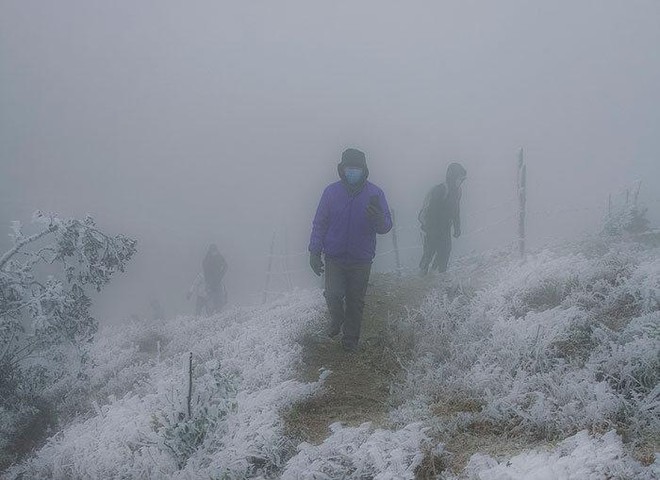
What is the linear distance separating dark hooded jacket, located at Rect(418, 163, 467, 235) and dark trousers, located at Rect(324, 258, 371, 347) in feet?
14.8

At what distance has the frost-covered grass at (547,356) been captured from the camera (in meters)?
3.55

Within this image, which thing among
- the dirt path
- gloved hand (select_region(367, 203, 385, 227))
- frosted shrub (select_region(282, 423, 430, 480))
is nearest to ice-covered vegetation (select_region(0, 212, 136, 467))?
the dirt path

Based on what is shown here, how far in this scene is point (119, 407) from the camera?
5.14 m

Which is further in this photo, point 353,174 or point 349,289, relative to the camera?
point 349,289

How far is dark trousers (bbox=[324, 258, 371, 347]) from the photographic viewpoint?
21.3ft

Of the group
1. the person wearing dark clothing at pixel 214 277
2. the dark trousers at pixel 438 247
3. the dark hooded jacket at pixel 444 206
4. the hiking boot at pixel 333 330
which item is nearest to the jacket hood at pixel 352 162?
the hiking boot at pixel 333 330

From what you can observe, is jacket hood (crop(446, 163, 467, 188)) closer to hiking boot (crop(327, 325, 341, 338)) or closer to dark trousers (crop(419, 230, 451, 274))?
dark trousers (crop(419, 230, 451, 274))

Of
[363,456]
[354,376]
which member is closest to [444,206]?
[354,376]

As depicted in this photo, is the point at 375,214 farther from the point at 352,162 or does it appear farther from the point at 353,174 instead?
the point at 352,162

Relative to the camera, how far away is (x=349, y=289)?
660 cm

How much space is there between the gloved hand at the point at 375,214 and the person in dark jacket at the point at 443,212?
A: 4.57 m

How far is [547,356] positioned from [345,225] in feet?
9.30

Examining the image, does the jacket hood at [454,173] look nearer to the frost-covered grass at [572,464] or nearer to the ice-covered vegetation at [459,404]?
the ice-covered vegetation at [459,404]

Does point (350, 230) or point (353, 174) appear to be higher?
point (353, 174)
